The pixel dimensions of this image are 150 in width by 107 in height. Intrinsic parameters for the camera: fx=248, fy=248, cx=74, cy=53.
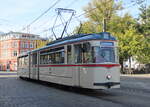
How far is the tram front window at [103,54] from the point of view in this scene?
12250mm

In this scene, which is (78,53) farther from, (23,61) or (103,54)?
(23,61)

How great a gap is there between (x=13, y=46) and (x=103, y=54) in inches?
2997

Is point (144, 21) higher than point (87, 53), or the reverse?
point (144, 21)

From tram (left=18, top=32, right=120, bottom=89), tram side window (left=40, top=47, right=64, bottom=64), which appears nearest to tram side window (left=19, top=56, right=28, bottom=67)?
tram side window (left=40, top=47, right=64, bottom=64)

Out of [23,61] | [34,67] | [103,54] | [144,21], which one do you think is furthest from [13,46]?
[103,54]

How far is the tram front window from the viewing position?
40.2ft

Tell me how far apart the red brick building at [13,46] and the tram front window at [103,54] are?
7274 centimetres

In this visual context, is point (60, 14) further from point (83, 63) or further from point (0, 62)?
point (0, 62)

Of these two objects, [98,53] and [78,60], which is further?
[78,60]

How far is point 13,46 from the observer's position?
85.1 metres

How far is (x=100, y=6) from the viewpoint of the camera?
42844 millimetres

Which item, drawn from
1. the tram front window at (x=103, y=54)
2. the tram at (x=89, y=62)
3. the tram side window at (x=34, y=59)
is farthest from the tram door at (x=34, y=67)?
the tram front window at (x=103, y=54)

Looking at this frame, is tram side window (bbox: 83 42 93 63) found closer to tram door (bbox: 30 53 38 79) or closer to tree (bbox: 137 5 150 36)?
tram door (bbox: 30 53 38 79)

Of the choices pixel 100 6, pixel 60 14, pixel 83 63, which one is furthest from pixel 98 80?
pixel 100 6
